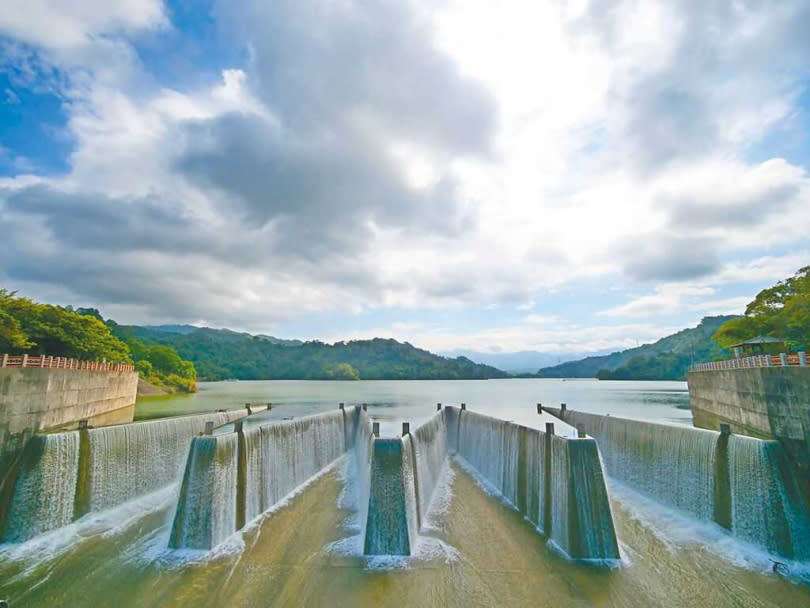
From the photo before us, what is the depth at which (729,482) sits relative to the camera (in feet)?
36.3

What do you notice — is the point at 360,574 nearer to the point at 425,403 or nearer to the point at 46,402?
the point at 46,402

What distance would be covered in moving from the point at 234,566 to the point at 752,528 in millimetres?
12628

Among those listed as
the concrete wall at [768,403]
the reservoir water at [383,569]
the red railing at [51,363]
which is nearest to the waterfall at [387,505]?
the reservoir water at [383,569]

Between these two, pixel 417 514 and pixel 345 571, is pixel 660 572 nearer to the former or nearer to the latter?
pixel 417 514

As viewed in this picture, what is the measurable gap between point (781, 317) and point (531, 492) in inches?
1253

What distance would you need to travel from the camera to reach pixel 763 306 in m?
34.6

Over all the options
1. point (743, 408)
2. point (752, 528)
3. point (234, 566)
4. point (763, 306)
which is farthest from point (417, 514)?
point (763, 306)

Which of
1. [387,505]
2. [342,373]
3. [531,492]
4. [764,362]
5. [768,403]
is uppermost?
[764,362]

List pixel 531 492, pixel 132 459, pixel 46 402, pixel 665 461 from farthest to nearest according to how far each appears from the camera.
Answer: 1. pixel 46 402
2. pixel 132 459
3. pixel 665 461
4. pixel 531 492

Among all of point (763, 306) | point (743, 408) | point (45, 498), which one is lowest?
point (45, 498)

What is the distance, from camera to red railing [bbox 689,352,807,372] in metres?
14.1

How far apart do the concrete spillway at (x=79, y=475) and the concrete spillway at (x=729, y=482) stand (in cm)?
1782

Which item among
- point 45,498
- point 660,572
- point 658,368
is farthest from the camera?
point 658,368

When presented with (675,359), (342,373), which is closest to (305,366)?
(342,373)
